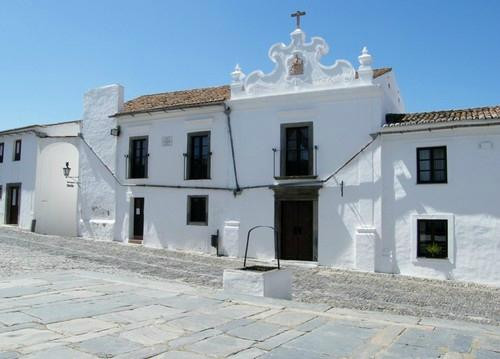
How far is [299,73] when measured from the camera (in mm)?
15164

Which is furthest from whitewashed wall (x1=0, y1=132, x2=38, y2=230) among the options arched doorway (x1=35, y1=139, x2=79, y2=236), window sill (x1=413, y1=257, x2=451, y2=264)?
window sill (x1=413, y1=257, x2=451, y2=264)

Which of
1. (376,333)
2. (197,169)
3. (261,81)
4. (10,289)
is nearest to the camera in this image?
(376,333)

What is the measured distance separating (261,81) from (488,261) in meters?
9.08

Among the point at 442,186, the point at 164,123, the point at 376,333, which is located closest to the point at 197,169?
the point at 164,123

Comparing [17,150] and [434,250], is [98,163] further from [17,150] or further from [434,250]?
[434,250]

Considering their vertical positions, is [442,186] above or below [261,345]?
above

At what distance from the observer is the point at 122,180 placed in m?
18.7

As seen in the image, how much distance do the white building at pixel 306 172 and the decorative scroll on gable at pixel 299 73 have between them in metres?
0.04

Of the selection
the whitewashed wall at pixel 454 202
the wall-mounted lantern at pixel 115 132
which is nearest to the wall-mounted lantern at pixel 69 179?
the wall-mounted lantern at pixel 115 132

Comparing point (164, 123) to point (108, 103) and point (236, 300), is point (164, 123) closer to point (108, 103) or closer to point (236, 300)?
point (108, 103)

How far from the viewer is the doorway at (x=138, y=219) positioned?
18277mm

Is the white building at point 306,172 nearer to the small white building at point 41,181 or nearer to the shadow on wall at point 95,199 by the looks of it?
the shadow on wall at point 95,199

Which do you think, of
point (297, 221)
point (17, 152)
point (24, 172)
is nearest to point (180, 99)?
point (297, 221)

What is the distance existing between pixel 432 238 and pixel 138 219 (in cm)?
1129
